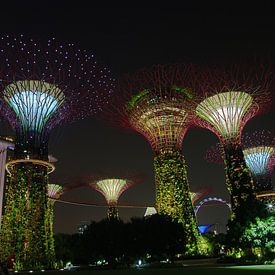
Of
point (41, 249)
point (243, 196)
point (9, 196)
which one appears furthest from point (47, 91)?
point (243, 196)

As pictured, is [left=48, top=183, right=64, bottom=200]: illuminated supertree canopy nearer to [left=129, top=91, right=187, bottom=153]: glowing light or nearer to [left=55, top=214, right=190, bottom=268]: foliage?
[left=55, top=214, right=190, bottom=268]: foliage

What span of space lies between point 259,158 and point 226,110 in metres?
26.7

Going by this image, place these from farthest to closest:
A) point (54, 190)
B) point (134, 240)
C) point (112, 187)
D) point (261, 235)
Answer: point (54, 190), point (112, 187), point (134, 240), point (261, 235)

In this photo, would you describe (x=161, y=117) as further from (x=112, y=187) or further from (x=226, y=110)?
(x=112, y=187)

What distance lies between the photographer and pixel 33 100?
3369 cm

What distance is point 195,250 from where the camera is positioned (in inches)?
1602

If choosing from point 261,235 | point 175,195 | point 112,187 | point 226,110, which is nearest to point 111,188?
point 112,187

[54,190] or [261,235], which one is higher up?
[54,190]

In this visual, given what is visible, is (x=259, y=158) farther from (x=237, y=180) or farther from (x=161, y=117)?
(x=161, y=117)

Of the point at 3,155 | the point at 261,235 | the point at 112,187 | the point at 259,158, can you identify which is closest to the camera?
the point at 261,235

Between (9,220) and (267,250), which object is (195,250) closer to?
(267,250)

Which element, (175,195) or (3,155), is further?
(3,155)

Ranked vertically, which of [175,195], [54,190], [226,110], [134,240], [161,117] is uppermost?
[161,117]

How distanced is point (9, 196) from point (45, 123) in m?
6.95
